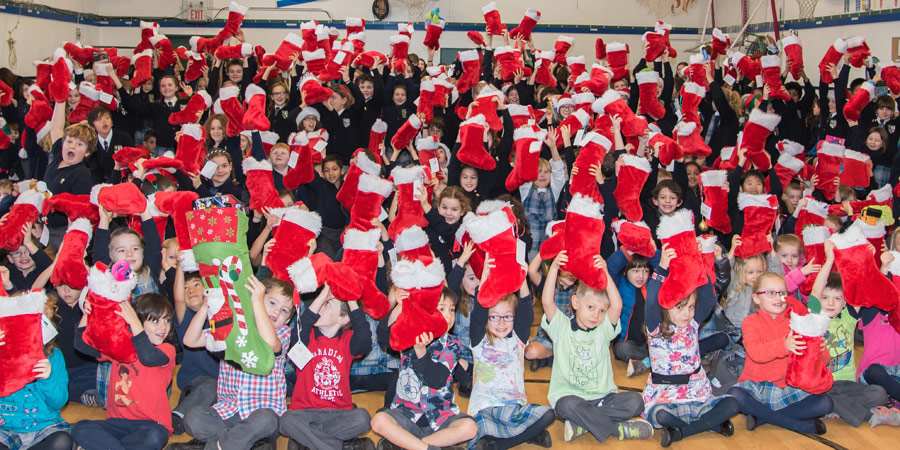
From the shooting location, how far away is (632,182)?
5039 mm

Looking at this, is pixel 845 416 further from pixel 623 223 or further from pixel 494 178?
pixel 494 178

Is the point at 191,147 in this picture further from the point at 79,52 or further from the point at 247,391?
the point at 79,52

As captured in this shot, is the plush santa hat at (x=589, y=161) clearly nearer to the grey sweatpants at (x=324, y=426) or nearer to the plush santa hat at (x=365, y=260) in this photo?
the plush santa hat at (x=365, y=260)

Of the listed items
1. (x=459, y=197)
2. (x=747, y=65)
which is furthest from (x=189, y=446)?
(x=747, y=65)

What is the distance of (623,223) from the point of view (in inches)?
169

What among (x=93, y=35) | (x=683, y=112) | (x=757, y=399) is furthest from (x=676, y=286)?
(x=93, y=35)

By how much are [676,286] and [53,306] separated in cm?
305

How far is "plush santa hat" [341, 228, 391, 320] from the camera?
393 centimetres

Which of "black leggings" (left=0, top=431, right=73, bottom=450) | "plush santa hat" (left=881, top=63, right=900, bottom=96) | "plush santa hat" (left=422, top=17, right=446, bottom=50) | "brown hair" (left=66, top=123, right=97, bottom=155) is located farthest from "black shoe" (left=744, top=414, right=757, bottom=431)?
"plush santa hat" (left=422, top=17, right=446, bottom=50)

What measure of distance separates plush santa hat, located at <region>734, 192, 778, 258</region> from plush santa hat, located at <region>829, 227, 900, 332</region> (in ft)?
2.05

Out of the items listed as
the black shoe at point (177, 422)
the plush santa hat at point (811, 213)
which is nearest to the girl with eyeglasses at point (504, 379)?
the black shoe at point (177, 422)

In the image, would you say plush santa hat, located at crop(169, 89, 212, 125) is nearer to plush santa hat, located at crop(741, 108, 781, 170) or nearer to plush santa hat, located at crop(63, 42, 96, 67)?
plush santa hat, located at crop(63, 42, 96, 67)

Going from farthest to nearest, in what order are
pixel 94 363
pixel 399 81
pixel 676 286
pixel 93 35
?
pixel 93 35 → pixel 399 81 → pixel 94 363 → pixel 676 286

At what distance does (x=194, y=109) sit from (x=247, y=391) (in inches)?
153
